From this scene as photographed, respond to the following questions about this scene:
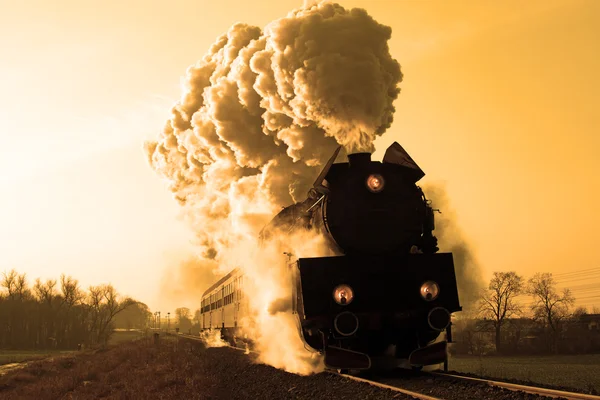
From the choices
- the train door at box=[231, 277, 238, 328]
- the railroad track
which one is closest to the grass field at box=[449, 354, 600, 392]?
the railroad track

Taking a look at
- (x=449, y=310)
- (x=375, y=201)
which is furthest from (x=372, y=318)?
(x=375, y=201)

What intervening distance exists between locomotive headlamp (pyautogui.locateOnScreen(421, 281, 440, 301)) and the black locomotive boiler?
15mm

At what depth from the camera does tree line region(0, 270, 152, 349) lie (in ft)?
194

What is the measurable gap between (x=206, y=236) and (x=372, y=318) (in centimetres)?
1465

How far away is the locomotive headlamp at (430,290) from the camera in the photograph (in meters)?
8.30

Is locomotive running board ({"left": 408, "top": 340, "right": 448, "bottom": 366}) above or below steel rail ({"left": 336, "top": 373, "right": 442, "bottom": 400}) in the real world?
above

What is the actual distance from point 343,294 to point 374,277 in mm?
574

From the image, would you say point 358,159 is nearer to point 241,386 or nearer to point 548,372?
point 241,386

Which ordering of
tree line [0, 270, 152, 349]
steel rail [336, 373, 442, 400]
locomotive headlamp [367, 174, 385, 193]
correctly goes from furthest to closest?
tree line [0, 270, 152, 349] → locomotive headlamp [367, 174, 385, 193] → steel rail [336, 373, 442, 400]

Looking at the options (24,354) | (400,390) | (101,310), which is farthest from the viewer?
(101,310)

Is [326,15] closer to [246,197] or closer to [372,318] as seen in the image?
[246,197]

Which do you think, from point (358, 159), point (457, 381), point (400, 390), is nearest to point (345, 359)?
point (400, 390)

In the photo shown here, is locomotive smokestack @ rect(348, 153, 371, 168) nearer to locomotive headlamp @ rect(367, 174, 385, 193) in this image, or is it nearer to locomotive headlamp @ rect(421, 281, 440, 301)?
locomotive headlamp @ rect(367, 174, 385, 193)

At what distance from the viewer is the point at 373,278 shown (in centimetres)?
841
